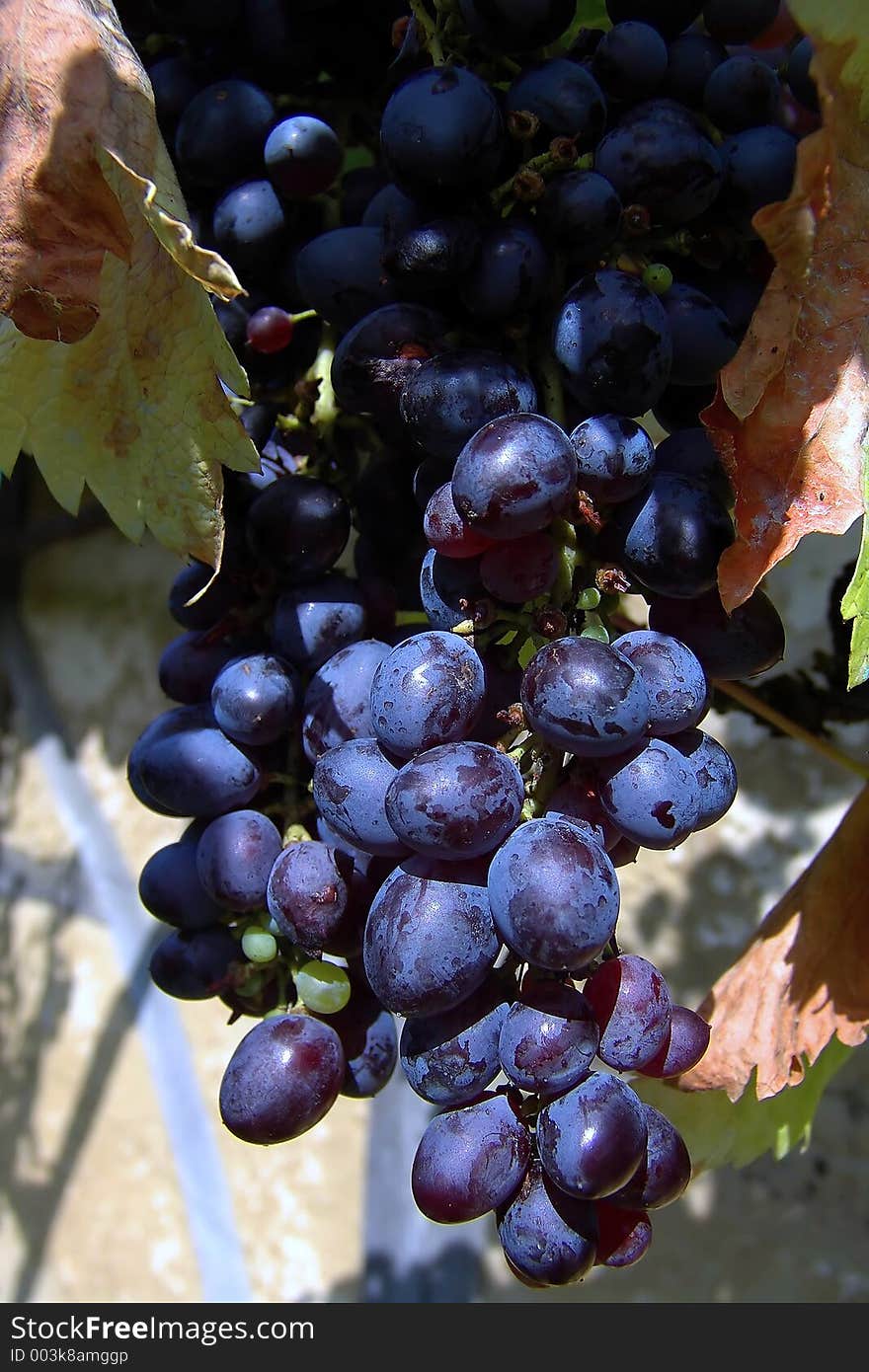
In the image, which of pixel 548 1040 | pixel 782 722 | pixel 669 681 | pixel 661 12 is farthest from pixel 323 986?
pixel 661 12

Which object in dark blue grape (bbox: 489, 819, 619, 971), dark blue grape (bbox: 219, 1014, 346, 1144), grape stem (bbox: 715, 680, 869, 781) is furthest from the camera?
grape stem (bbox: 715, 680, 869, 781)

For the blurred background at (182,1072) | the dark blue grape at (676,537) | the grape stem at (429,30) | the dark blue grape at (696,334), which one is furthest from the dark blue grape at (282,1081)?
the blurred background at (182,1072)

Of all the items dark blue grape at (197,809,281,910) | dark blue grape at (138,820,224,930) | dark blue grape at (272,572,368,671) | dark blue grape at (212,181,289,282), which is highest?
dark blue grape at (212,181,289,282)

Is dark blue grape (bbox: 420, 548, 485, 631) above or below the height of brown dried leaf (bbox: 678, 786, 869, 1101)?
above

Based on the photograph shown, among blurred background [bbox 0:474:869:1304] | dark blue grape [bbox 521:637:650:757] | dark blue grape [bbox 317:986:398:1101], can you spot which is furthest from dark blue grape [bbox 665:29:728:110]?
blurred background [bbox 0:474:869:1304]

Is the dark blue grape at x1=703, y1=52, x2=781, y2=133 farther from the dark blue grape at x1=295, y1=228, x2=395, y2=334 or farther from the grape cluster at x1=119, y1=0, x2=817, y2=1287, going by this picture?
the dark blue grape at x1=295, y1=228, x2=395, y2=334

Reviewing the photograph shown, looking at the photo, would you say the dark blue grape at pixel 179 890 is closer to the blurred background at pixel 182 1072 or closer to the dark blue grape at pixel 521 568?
the dark blue grape at pixel 521 568

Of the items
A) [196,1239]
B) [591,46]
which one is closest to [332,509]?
[591,46]
